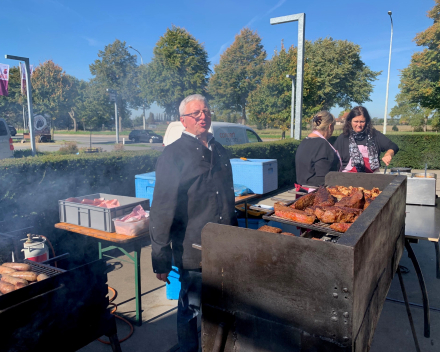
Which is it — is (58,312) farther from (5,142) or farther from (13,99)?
(13,99)

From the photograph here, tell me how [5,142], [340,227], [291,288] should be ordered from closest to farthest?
1. [291,288]
2. [340,227]
3. [5,142]

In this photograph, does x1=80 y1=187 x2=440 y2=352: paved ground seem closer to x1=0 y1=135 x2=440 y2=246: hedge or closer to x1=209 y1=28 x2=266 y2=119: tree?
x1=0 y1=135 x2=440 y2=246: hedge

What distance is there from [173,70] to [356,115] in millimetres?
24241

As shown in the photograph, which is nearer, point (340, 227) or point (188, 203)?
point (340, 227)

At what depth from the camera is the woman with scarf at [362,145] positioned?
4.05m

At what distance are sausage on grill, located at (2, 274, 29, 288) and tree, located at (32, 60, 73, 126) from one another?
10153 mm

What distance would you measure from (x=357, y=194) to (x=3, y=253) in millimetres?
2859

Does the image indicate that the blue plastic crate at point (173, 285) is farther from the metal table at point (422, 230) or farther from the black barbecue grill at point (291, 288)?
the metal table at point (422, 230)

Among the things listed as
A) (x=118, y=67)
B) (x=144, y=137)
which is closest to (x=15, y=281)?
(x=118, y=67)

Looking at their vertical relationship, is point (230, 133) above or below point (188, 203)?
above

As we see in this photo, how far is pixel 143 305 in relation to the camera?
3754 millimetres

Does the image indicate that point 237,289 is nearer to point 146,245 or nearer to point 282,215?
point 282,215

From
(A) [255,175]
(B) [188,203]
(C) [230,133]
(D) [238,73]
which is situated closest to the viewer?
(B) [188,203]

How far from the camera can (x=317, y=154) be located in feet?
11.5
